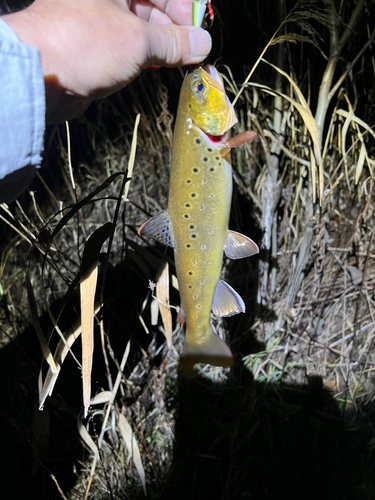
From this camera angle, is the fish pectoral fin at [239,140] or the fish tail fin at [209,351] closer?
the fish pectoral fin at [239,140]

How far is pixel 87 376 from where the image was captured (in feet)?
2.79

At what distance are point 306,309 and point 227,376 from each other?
0.43 m

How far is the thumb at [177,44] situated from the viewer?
72 centimetres

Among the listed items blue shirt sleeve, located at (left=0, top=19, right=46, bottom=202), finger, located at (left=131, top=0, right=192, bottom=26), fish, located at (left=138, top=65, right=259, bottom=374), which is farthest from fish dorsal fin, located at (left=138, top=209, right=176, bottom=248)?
finger, located at (left=131, top=0, right=192, bottom=26)

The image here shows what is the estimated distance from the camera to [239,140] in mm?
662

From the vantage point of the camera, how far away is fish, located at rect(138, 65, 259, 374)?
2.27ft

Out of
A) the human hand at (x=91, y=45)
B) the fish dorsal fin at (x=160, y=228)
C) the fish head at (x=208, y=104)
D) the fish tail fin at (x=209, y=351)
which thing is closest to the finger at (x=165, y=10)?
the human hand at (x=91, y=45)

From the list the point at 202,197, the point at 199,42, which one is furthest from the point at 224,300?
the point at 199,42

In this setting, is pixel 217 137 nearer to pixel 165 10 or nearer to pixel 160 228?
pixel 160 228

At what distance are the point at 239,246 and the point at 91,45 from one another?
1.57ft

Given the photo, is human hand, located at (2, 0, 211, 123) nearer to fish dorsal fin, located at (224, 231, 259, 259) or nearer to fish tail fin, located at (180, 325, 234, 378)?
fish dorsal fin, located at (224, 231, 259, 259)

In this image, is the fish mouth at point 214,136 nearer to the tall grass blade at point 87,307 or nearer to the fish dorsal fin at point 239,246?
the fish dorsal fin at point 239,246

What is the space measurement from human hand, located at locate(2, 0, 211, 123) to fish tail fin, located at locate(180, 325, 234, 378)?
0.59 metres

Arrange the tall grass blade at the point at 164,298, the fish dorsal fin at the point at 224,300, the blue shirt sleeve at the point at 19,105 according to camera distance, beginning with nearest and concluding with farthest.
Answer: the blue shirt sleeve at the point at 19,105
the fish dorsal fin at the point at 224,300
the tall grass blade at the point at 164,298
